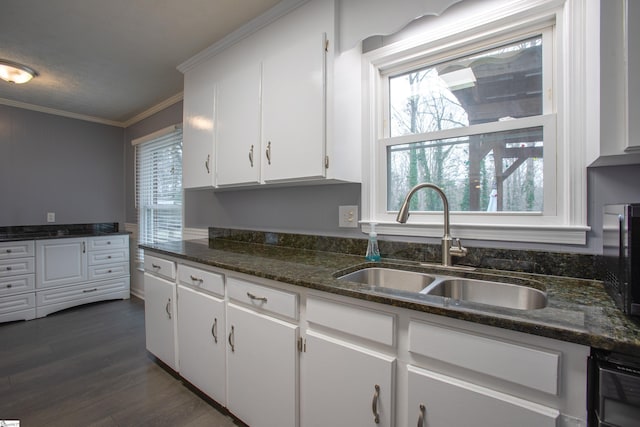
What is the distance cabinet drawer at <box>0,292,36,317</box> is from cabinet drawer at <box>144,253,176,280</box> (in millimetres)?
2018

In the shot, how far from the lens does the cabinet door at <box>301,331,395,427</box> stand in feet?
3.26

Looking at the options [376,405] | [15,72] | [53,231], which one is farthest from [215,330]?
[53,231]

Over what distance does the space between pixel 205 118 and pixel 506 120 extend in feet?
6.36

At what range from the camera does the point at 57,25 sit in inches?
76.9

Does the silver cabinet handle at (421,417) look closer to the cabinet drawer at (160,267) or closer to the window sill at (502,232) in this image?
→ the window sill at (502,232)

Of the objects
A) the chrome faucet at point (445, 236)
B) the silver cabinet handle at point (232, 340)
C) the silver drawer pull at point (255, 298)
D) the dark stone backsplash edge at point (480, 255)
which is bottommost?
the silver cabinet handle at point (232, 340)

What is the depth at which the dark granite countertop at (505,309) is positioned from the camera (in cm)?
68

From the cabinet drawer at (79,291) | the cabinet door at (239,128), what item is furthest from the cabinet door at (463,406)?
the cabinet drawer at (79,291)

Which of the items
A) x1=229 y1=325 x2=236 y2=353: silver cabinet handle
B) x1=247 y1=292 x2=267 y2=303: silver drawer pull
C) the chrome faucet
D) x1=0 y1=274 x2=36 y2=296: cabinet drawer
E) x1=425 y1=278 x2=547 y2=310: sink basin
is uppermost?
the chrome faucet

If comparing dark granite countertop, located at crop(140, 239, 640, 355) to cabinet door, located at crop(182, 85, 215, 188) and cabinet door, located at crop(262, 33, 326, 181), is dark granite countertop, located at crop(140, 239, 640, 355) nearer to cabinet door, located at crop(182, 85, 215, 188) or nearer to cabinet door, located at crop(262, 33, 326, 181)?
cabinet door, located at crop(262, 33, 326, 181)

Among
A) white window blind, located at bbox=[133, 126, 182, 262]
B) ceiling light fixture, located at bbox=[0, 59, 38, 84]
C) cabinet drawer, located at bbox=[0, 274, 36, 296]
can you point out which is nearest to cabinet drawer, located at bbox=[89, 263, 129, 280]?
white window blind, located at bbox=[133, 126, 182, 262]

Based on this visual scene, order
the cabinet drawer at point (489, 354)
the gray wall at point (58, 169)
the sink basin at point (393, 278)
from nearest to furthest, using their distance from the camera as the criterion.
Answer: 1. the cabinet drawer at point (489, 354)
2. the sink basin at point (393, 278)
3. the gray wall at point (58, 169)

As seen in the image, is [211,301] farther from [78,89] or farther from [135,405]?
[78,89]

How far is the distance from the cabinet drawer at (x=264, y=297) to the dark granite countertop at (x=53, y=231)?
3075 millimetres
